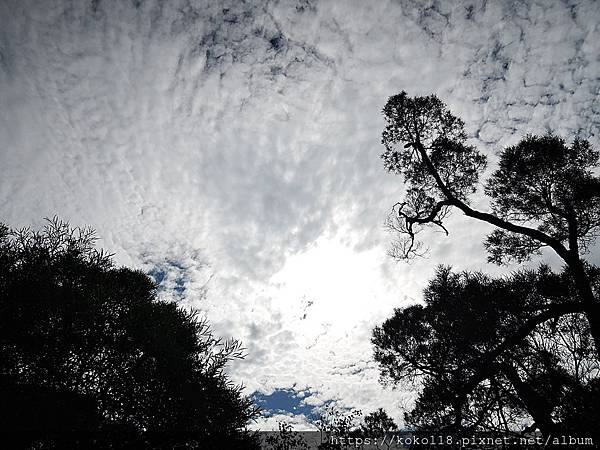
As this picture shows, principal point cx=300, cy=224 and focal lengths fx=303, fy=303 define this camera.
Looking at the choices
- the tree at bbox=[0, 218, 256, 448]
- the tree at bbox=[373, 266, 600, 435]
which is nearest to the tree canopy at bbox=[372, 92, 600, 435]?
the tree at bbox=[373, 266, 600, 435]

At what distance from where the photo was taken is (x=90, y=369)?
37.1 feet

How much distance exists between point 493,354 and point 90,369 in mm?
13966

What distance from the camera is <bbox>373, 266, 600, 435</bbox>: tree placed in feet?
24.0

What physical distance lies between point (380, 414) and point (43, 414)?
→ 1819 centimetres

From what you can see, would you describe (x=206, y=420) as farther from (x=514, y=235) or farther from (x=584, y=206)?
(x=584, y=206)

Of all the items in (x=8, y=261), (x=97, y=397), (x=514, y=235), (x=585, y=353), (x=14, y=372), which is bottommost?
(x=97, y=397)

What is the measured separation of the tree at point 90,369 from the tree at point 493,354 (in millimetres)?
8405

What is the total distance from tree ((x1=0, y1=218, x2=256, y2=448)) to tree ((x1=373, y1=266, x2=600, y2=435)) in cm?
841

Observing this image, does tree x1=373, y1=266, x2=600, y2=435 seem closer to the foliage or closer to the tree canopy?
the tree canopy

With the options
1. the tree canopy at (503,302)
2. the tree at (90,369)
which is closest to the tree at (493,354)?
the tree canopy at (503,302)

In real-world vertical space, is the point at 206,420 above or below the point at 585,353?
below

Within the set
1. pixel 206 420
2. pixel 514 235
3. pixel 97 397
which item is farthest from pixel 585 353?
pixel 97 397

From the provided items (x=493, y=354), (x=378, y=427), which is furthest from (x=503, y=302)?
(x=378, y=427)

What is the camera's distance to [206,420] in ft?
40.2
